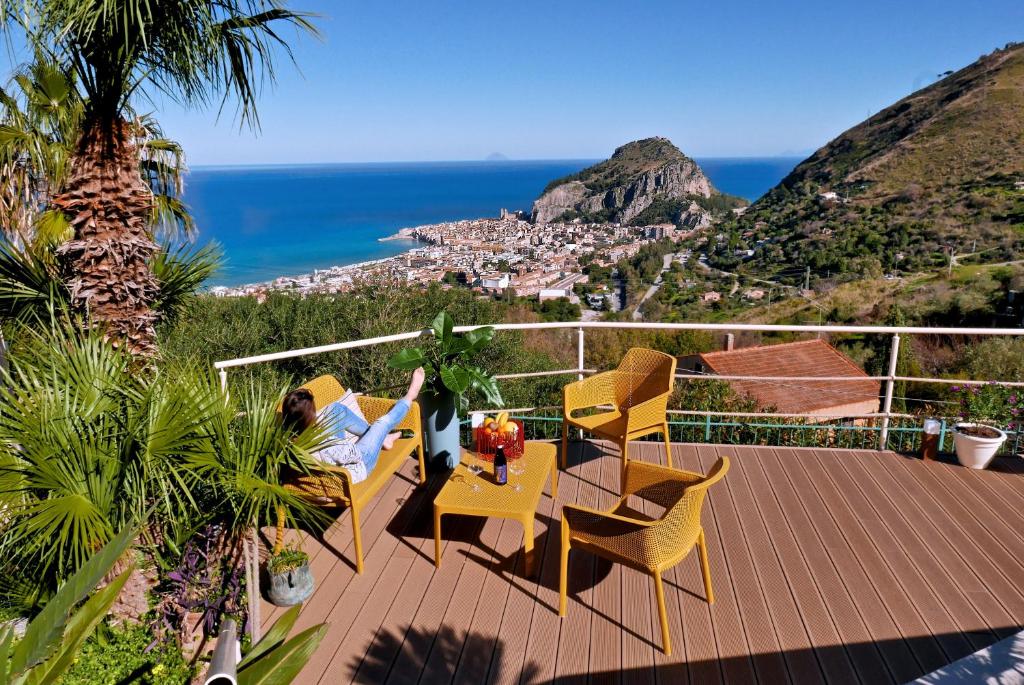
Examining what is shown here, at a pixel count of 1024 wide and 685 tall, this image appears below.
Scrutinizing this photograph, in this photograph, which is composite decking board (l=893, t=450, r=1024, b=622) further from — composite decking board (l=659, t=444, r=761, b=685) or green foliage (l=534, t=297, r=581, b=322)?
green foliage (l=534, t=297, r=581, b=322)

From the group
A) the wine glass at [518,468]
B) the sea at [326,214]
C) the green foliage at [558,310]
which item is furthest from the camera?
the sea at [326,214]

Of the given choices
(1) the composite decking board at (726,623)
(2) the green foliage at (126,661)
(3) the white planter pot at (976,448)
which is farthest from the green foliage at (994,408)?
(2) the green foliage at (126,661)

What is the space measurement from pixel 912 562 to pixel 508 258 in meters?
35.3

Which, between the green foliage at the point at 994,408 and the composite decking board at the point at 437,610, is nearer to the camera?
the composite decking board at the point at 437,610

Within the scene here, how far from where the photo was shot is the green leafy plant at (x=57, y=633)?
101 cm

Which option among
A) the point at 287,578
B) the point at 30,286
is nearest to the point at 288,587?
the point at 287,578

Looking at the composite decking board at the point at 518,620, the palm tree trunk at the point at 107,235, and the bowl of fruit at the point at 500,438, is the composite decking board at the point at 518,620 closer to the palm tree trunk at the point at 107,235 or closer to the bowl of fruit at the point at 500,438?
the bowl of fruit at the point at 500,438

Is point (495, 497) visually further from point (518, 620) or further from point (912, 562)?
point (912, 562)

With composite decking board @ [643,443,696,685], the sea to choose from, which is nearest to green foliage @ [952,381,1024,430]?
composite decking board @ [643,443,696,685]

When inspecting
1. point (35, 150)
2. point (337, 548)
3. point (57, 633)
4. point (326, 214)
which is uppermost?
point (35, 150)

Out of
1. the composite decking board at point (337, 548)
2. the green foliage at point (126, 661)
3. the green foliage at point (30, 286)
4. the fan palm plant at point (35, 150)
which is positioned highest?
Answer: the fan palm plant at point (35, 150)

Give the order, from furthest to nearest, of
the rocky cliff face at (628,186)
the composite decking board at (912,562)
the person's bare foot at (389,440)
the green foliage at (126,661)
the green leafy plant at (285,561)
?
the rocky cliff face at (628,186) → the person's bare foot at (389,440) → the green leafy plant at (285,561) → the composite decking board at (912,562) → the green foliage at (126,661)

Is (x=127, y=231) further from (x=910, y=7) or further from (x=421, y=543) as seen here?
(x=910, y=7)

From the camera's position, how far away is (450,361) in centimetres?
420
